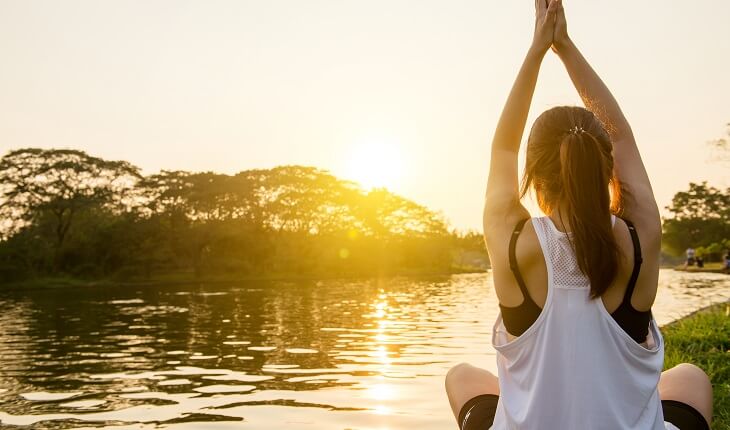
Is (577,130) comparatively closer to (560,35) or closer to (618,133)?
(618,133)

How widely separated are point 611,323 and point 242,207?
4694 centimetres

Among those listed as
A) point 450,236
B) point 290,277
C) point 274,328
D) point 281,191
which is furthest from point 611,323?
point 450,236

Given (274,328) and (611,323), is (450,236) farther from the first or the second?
(611,323)

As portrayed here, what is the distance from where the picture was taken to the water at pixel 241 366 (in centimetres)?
610

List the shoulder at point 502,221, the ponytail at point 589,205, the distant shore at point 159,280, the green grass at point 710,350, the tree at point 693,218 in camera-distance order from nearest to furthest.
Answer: the ponytail at point 589,205
the shoulder at point 502,221
the green grass at point 710,350
the distant shore at point 159,280
the tree at point 693,218

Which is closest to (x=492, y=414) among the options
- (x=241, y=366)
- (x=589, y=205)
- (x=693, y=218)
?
(x=589, y=205)

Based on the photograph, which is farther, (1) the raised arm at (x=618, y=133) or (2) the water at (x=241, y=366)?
(2) the water at (x=241, y=366)

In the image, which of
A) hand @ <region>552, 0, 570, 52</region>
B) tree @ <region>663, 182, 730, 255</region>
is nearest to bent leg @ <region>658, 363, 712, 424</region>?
hand @ <region>552, 0, 570, 52</region>

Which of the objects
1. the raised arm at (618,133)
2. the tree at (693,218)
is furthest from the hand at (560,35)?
the tree at (693,218)

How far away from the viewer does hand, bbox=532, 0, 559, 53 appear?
2.26 meters

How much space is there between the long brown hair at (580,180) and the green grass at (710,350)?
2.82 m

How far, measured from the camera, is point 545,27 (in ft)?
7.50

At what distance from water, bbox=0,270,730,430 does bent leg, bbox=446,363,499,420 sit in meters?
3.17

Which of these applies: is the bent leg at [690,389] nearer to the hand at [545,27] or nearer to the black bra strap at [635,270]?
the black bra strap at [635,270]
